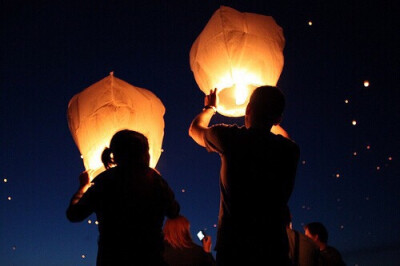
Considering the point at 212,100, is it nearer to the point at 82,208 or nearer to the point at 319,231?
the point at 82,208

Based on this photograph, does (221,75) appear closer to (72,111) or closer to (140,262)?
(72,111)

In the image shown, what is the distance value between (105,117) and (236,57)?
1.13 meters

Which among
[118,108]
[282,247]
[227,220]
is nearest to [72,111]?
[118,108]

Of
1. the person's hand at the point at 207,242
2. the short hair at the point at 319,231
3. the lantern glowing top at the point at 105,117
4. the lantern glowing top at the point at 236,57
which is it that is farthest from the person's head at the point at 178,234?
the short hair at the point at 319,231

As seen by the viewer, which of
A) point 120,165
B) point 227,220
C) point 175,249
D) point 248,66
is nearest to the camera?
point 227,220

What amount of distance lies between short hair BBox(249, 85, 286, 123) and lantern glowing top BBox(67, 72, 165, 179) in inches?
45.4

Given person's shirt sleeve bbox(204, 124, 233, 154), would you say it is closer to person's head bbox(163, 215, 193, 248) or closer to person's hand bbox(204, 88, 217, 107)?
person's hand bbox(204, 88, 217, 107)

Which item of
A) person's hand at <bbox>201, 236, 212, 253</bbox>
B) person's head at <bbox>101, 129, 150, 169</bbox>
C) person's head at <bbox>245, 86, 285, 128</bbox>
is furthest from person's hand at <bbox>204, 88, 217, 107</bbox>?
person's hand at <bbox>201, 236, 212, 253</bbox>

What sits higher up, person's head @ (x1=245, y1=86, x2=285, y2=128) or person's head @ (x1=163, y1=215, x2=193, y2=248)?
person's head @ (x1=245, y1=86, x2=285, y2=128)

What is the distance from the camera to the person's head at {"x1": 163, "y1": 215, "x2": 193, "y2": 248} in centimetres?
288

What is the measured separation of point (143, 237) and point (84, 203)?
0.37m

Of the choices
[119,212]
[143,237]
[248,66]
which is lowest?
[143,237]

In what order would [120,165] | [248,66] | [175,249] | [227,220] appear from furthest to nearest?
1. [175,249]
2. [248,66]
3. [120,165]
4. [227,220]

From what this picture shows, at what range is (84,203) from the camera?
187 cm
